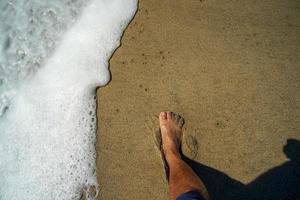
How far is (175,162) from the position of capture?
8.73 ft

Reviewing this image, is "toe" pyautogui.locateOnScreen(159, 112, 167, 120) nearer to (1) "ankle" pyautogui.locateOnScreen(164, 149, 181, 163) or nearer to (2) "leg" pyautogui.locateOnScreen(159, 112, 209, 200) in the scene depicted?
(2) "leg" pyautogui.locateOnScreen(159, 112, 209, 200)

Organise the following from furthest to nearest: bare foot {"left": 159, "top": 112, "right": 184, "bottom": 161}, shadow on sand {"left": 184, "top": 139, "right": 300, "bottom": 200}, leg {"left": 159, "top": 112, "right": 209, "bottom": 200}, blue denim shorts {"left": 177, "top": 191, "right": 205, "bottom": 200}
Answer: bare foot {"left": 159, "top": 112, "right": 184, "bottom": 161} → shadow on sand {"left": 184, "top": 139, "right": 300, "bottom": 200} → leg {"left": 159, "top": 112, "right": 209, "bottom": 200} → blue denim shorts {"left": 177, "top": 191, "right": 205, "bottom": 200}

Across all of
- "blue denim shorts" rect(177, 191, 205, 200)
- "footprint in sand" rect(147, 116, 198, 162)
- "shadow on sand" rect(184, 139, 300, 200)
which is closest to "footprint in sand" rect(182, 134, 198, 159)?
"footprint in sand" rect(147, 116, 198, 162)

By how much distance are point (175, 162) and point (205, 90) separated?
2.09 feet

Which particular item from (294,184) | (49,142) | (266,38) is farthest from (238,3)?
(49,142)

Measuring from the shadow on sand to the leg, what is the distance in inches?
6.1

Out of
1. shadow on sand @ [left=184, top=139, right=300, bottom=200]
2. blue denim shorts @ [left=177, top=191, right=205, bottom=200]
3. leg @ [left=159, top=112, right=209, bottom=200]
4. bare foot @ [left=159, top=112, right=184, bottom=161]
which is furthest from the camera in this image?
bare foot @ [left=159, top=112, right=184, bottom=161]

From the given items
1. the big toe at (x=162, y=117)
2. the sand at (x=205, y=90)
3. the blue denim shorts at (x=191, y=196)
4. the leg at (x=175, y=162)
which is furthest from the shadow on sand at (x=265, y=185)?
the big toe at (x=162, y=117)

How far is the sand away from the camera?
2.68 meters

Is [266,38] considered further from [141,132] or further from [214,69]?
[141,132]

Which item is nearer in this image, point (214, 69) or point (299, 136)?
point (299, 136)

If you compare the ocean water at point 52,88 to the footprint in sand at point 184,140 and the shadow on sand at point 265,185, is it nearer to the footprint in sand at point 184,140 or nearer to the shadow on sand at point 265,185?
the footprint in sand at point 184,140

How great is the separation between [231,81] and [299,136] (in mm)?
678

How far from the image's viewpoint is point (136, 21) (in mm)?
3088
